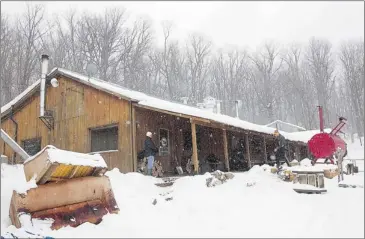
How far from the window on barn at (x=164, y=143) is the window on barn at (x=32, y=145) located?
6.02 m

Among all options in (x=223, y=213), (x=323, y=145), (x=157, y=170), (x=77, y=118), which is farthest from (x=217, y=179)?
(x=77, y=118)

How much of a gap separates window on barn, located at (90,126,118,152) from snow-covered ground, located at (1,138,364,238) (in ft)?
15.7

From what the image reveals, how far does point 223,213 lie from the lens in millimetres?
6527

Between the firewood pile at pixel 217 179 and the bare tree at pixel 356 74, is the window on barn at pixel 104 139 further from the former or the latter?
the bare tree at pixel 356 74

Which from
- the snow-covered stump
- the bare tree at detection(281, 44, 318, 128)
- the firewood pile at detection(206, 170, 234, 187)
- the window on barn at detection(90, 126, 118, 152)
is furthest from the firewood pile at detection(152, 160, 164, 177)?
the bare tree at detection(281, 44, 318, 128)

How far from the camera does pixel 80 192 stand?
6.43 metres

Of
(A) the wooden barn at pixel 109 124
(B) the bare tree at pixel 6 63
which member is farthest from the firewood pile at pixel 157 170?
(B) the bare tree at pixel 6 63

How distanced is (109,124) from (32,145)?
16.6 feet

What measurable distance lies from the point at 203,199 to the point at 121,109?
6.63m

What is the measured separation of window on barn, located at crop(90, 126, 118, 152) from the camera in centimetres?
1351

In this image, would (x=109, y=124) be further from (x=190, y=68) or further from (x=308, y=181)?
(x=190, y=68)

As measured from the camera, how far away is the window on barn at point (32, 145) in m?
15.7

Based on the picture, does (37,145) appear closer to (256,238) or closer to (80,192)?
(80,192)

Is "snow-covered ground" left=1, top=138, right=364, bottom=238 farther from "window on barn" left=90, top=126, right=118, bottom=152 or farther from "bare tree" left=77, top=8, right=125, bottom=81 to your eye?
"bare tree" left=77, top=8, right=125, bottom=81
